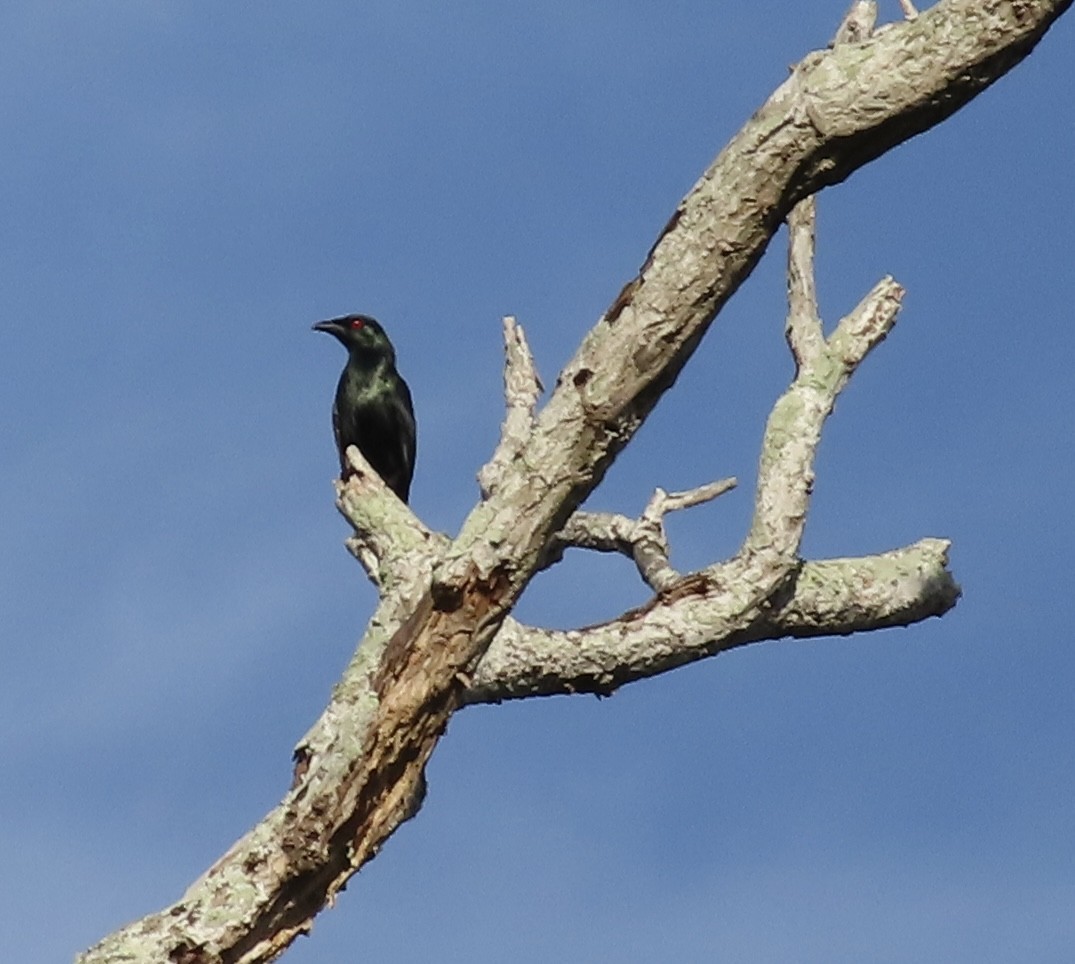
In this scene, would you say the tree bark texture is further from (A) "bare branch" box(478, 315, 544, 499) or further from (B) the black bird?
(B) the black bird

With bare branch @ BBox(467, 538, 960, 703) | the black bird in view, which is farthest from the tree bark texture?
Result: the black bird

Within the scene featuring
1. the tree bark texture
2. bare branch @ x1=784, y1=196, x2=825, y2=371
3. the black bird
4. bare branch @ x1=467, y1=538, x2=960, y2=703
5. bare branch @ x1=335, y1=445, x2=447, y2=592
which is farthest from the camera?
the black bird

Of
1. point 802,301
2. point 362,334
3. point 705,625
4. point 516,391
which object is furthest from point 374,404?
point 705,625

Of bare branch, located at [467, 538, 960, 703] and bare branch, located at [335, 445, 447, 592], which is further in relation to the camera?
bare branch, located at [467, 538, 960, 703]

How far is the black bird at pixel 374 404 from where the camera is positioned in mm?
13125

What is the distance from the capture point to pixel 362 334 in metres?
13.5

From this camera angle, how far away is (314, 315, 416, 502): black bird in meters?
13.1

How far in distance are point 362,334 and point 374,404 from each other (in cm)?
56

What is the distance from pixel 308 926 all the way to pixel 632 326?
1.88 metres

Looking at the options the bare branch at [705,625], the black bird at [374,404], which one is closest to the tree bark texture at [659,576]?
the bare branch at [705,625]

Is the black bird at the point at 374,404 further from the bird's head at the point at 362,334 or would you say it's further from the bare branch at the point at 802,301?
the bare branch at the point at 802,301

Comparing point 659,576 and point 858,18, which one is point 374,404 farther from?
point 858,18

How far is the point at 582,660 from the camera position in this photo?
21.6 ft

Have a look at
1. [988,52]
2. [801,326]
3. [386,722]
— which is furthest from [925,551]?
[988,52]
